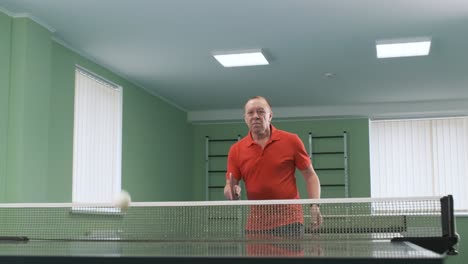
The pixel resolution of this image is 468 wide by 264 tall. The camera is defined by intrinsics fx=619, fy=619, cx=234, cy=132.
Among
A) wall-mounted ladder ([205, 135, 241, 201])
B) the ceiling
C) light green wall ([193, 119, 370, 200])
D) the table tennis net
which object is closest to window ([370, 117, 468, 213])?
light green wall ([193, 119, 370, 200])

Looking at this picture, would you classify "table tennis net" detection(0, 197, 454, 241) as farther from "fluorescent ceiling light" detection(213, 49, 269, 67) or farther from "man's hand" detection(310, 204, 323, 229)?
"fluorescent ceiling light" detection(213, 49, 269, 67)

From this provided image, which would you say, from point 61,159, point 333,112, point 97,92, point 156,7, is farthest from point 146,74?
point 333,112

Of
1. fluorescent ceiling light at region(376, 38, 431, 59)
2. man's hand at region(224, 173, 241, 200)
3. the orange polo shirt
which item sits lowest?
man's hand at region(224, 173, 241, 200)

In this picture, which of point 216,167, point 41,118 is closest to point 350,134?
point 216,167

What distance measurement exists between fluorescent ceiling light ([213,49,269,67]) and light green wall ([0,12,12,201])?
2.26 meters

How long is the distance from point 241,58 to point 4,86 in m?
2.68

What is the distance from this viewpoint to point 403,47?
6719 mm

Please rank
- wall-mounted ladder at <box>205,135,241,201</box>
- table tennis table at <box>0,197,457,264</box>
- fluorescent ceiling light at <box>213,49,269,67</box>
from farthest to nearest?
wall-mounted ladder at <box>205,135,241,201</box> → fluorescent ceiling light at <box>213,49,269,67</box> → table tennis table at <box>0,197,457,264</box>

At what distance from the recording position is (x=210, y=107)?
33.9 feet

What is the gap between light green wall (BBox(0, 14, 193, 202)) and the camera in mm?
5508

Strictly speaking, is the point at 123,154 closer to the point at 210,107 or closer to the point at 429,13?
the point at 210,107

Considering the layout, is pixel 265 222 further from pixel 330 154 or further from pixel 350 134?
pixel 350 134

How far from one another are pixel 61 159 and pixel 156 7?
199cm

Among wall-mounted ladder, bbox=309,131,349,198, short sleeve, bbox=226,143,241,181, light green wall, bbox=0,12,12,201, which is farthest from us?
wall-mounted ladder, bbox=309,131,349,198
